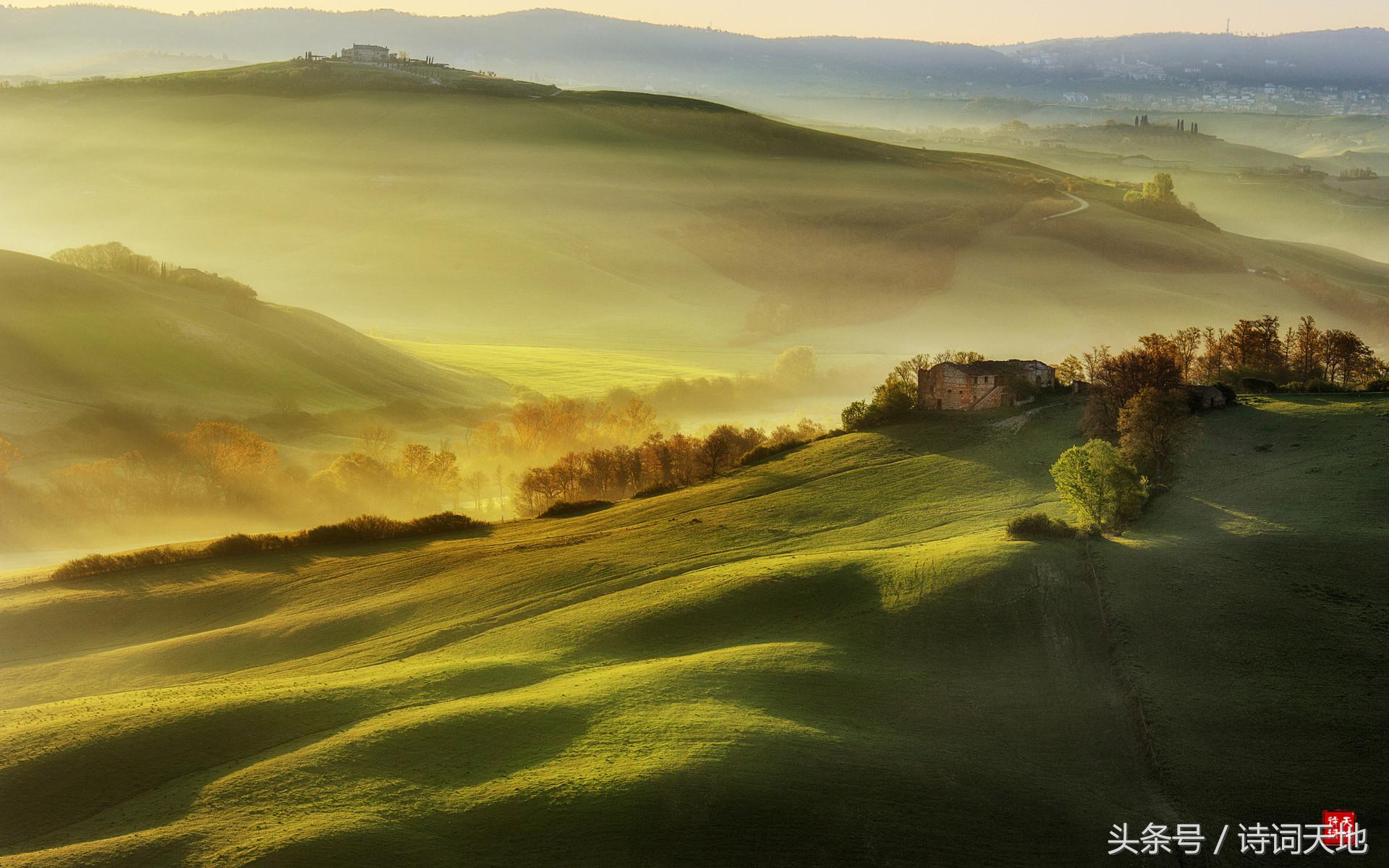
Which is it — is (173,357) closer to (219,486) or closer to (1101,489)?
(219,486)

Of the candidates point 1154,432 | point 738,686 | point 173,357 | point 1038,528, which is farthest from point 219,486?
point 1154,432

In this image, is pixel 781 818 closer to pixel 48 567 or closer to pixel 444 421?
pixel 48 567

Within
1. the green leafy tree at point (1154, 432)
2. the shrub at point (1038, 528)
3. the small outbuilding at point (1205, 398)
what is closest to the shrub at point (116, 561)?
the shrub at point (1038, 528)

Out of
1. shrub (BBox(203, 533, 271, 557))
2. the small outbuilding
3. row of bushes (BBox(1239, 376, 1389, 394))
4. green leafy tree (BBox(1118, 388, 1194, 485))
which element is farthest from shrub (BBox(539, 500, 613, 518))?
row of bushes (BBox(1239, 376, 1389, 394))

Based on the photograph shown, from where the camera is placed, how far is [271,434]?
14812cm

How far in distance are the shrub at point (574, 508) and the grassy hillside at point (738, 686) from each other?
38.8ft

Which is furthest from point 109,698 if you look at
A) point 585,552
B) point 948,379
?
point 948,379

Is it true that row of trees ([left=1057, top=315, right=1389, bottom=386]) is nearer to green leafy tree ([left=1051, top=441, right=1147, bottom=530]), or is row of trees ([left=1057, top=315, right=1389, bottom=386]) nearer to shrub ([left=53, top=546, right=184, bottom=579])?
A: green leafy tree ([left=1051, top=441, right=1147, bottom=530])

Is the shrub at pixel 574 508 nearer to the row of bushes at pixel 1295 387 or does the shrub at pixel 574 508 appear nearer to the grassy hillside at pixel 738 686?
the grassy hillside at pixel 738 686

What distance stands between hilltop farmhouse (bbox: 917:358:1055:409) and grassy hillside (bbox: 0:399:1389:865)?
22.3 metres

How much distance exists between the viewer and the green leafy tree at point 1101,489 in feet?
253

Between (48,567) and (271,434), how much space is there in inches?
2327

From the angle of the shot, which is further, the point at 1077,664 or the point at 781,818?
the point at 1077,664

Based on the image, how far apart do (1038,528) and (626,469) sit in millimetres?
51584
